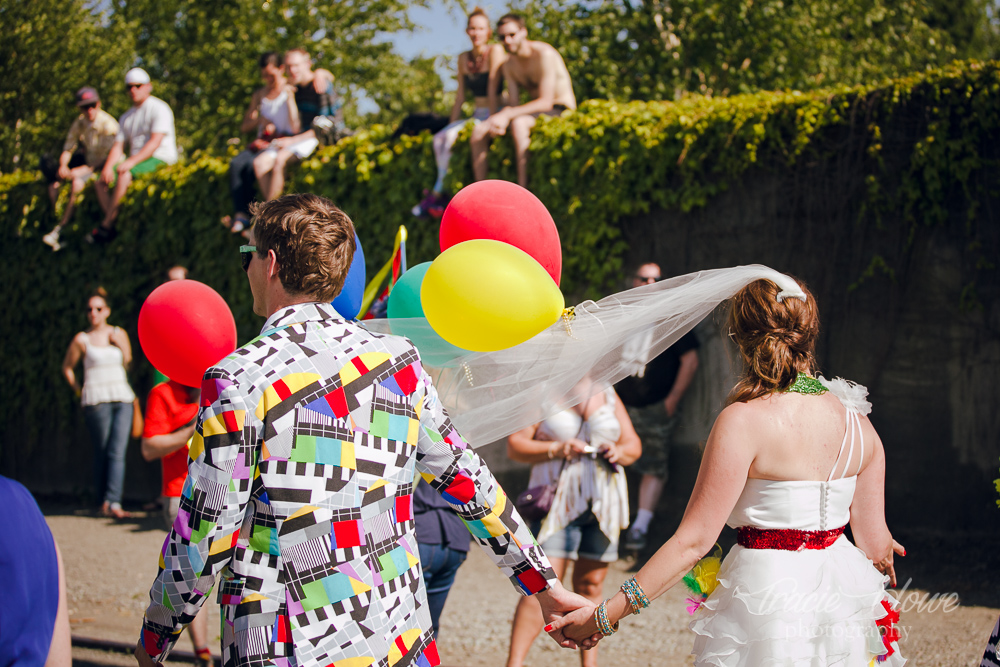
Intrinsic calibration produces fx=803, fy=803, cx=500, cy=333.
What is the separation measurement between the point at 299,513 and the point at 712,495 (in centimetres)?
107

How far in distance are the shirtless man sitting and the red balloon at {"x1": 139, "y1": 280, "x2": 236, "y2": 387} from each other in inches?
149

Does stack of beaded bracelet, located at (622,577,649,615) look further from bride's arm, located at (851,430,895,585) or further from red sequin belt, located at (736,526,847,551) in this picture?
bride's arm, located at (851,430,895,585)

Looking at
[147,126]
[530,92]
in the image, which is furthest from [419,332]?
[147,126]

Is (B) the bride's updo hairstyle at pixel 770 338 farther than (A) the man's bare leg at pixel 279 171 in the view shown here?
No

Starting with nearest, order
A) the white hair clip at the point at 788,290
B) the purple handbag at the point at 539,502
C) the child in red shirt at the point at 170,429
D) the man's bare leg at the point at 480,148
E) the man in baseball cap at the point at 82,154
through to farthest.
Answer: the white hair clip at the point at 788,290 → the child in red shirt at the point at 170,429 → the purple handbag at the point at 539,502 → the man's bare leg at the point at 480,148 → the man in baseball cap at the point at 82,154

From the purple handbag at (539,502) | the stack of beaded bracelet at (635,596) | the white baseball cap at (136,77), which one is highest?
the white baseball cap at (136,77)

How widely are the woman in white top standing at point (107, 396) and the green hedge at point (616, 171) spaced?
2.81 ft

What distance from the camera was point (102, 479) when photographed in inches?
304

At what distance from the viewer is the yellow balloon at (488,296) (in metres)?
2.12

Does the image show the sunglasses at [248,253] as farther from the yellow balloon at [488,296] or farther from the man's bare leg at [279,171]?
the man's bare leg at [279,171]

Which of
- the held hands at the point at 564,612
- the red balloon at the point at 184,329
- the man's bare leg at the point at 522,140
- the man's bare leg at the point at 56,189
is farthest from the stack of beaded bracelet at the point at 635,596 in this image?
the man's bare leg at the point at 56,189

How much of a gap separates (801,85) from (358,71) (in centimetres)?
976

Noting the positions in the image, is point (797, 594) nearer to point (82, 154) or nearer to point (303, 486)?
point (303, 486)

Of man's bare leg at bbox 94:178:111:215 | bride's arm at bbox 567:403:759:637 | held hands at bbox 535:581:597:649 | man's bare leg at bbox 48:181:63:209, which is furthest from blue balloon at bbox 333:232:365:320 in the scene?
man's bare leg at bbox 48:181:63:209
